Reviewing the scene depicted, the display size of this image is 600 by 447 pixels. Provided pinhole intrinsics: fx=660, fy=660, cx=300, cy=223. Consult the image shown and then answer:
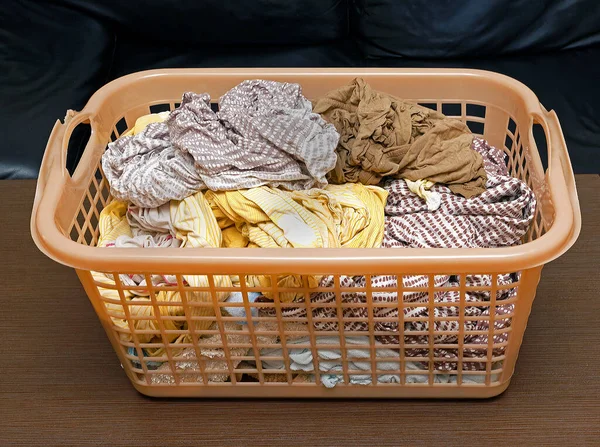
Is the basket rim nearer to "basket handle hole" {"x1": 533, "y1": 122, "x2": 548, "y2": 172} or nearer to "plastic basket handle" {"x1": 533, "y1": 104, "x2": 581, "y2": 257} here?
"plastic basket handle" {"x1": 533, "y1": 104, "x2": 581, "y2": 257}

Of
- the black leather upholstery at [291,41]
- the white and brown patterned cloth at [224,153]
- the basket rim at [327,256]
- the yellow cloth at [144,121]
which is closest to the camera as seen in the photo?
the basket rim at [327,256]

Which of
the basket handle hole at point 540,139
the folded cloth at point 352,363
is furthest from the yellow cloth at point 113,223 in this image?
the basket handle hole at point 540,139

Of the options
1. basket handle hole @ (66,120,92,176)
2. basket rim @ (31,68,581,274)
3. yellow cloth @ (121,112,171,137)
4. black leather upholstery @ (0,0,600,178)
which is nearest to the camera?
basket rim @ (31,68,581,274)

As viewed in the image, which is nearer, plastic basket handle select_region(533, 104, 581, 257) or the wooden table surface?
plastic basket handle select_region(533, 104, 581, 257)

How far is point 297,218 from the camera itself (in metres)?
0.91

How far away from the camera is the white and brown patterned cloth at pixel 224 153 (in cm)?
95

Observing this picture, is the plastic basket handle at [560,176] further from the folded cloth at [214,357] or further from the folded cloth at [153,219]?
the folded cloth at [153,219]

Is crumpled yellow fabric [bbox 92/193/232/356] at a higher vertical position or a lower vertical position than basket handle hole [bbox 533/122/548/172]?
higher

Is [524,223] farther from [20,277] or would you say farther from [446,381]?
[20,277]

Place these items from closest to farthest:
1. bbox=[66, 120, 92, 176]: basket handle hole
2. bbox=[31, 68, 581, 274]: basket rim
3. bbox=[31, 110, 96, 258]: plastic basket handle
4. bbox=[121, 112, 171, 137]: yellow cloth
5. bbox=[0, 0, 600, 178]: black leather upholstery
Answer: bbox=[31, 68, 581, 274]: basket rim → bbox=[31, 110, 96, 258]: plastic basket handle → bbox=[121, 112, 171, 137]: yellow cloth → bbox=[66, 120, 92, 176]: basket handle hole → bbox=[0, 0, 600, 178]: black leather upholstery

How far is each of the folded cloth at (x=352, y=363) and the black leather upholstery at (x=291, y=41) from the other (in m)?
0.76

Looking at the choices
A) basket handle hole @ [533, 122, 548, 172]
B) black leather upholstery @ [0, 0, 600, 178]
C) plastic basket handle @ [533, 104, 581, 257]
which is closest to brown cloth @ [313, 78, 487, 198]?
plastic basket handle @ [533, 104, 581, 257]

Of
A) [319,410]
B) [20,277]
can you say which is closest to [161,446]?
[319,410]

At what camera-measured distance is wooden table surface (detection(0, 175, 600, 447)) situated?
2.96ft
